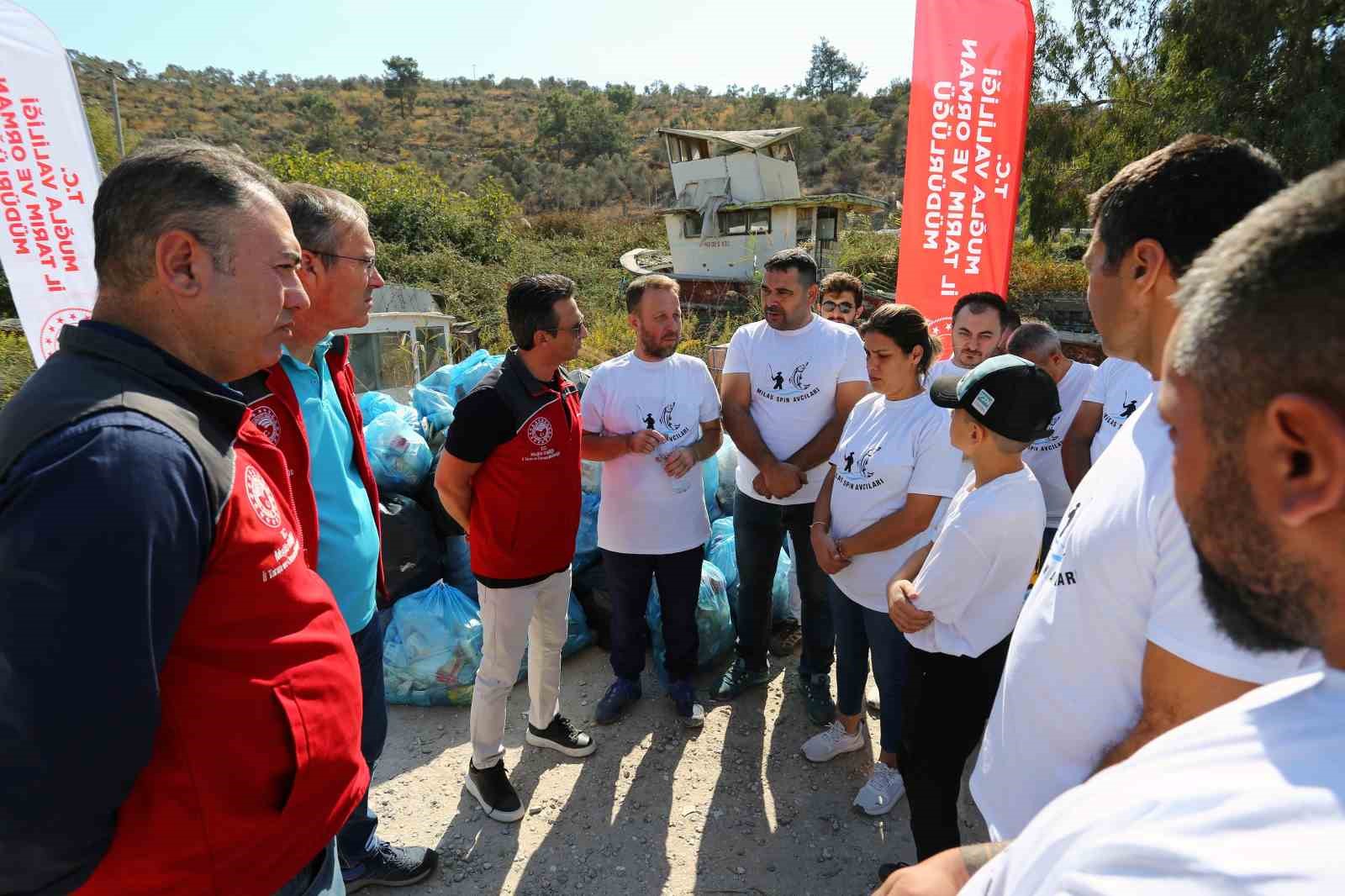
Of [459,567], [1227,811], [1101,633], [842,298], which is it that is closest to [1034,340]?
[842,298]

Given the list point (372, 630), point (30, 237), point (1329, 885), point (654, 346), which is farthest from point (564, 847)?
point (30, 237)

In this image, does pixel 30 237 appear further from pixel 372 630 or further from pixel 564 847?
pixel 564 847

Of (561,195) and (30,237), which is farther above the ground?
(561,195)

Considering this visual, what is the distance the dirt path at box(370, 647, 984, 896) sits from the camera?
101 inches

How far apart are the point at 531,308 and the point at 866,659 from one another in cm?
206

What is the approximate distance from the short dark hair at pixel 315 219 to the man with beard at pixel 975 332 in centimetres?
264

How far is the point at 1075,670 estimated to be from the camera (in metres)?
1.21

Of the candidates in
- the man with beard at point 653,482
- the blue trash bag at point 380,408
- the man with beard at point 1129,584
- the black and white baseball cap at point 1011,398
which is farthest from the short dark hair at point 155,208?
the blue trash bag at point 380,408

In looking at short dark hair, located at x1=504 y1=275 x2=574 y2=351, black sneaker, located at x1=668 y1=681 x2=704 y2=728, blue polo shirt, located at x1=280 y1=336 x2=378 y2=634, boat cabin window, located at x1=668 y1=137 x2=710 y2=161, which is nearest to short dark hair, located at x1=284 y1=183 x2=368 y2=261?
blue polo shirt, located at x1=280 y1=336 x2=378 y2=634

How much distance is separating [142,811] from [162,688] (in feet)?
0.62

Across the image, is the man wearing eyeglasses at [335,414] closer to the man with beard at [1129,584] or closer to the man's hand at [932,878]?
the man's hand at [932,878]

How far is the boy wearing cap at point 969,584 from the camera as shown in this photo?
1938 mm

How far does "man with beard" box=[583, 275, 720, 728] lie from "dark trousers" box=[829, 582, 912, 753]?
71 centimetres

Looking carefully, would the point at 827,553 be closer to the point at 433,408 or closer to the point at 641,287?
the point at 641,287
